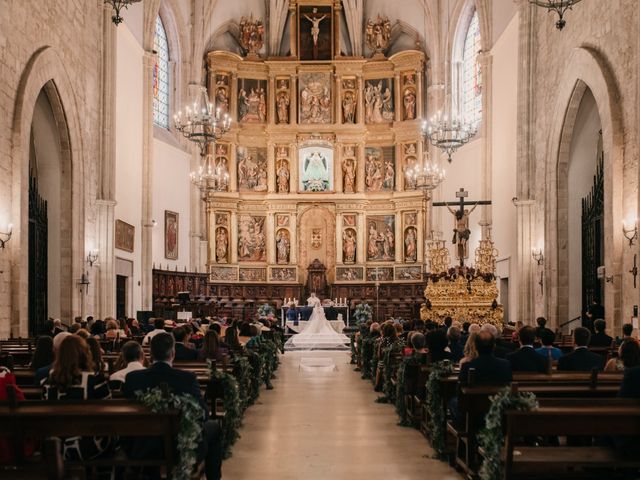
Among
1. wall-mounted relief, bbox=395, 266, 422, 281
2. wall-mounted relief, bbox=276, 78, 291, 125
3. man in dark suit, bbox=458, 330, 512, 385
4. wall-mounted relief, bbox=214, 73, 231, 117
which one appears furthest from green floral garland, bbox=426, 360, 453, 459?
wall-mounted relief, bbox=276, 78, 291, 125

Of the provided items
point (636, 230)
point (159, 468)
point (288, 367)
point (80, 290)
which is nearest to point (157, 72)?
point (80, 290)

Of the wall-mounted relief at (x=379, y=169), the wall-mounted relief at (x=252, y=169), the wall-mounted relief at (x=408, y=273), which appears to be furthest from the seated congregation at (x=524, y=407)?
the wall-mounted relief at (x=252, y=169)

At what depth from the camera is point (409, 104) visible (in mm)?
35375

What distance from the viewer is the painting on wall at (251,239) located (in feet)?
117

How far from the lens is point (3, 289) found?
630 inches

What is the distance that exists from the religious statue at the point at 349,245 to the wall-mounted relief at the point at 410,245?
2.14 meters

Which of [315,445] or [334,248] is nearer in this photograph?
[315,445]

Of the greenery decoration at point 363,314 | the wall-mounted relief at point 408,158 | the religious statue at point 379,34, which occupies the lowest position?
the greenery decoration at point 363,314

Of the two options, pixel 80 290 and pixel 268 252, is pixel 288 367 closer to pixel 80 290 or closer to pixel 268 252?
Answer: pixel 80 290

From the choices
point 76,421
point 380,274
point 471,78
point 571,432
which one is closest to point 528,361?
point 571,432

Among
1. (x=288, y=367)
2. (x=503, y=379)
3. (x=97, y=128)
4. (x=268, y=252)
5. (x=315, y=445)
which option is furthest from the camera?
(x=268, y=252)

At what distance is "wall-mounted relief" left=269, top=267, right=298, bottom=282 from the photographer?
35.5 metres

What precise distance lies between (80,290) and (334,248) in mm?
16014

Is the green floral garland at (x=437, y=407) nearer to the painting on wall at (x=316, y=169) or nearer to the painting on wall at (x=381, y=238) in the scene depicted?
the painting on wall at (x=381, y=238)
